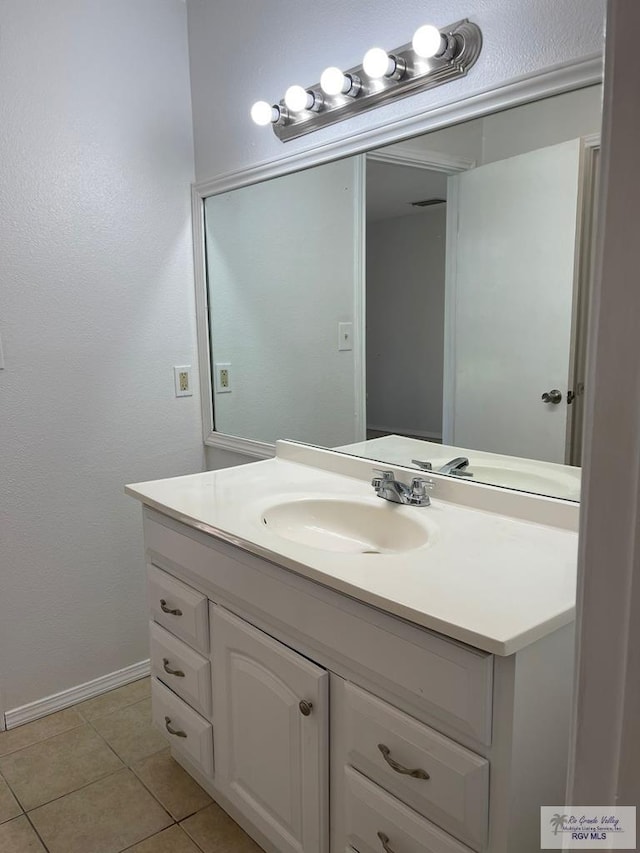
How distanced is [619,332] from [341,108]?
5.14 ft

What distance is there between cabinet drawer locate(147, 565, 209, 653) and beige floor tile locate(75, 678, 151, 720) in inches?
25.5

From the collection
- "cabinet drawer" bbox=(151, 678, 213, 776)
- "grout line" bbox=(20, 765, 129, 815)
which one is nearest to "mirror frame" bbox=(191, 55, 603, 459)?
"cabinet drawer" bbox=(151, 678, 213, 776)

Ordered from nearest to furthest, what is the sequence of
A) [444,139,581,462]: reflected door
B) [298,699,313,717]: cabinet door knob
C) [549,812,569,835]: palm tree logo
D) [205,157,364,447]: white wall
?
1. [549,812,569,835]: palm tree logo
2. [298,699,313,717]: cabinet door knob
3. [444,139,581,462]: reflected door
4. [205,157,364,447]: white wall

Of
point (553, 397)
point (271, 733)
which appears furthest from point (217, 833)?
point (553, 397)

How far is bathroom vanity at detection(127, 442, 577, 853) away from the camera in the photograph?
0.95 m

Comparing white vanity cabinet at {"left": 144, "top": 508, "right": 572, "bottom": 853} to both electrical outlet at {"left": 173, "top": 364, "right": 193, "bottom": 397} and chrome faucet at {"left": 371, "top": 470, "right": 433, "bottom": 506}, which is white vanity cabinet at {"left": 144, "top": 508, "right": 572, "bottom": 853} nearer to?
chrome faucet at {"left": 371, "top": 470, "right": 433, "bottom": 506}

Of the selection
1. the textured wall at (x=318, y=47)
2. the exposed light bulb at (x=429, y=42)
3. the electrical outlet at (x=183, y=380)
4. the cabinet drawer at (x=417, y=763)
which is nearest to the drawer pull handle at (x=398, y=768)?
the cabinet drawer at (x=417, y=763)

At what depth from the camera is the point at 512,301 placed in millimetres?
1479

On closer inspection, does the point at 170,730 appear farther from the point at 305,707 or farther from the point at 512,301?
the point at 512,301

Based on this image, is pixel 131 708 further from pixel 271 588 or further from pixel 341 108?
pixel 341 108

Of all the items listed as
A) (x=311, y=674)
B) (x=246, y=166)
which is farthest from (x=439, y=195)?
(x=311, y=674)

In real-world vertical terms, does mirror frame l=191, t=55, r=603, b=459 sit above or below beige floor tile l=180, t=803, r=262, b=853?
above

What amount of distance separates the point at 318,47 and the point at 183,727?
1899 mm

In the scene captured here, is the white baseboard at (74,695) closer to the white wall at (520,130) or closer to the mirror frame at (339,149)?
the mirror frame at (339,149)
